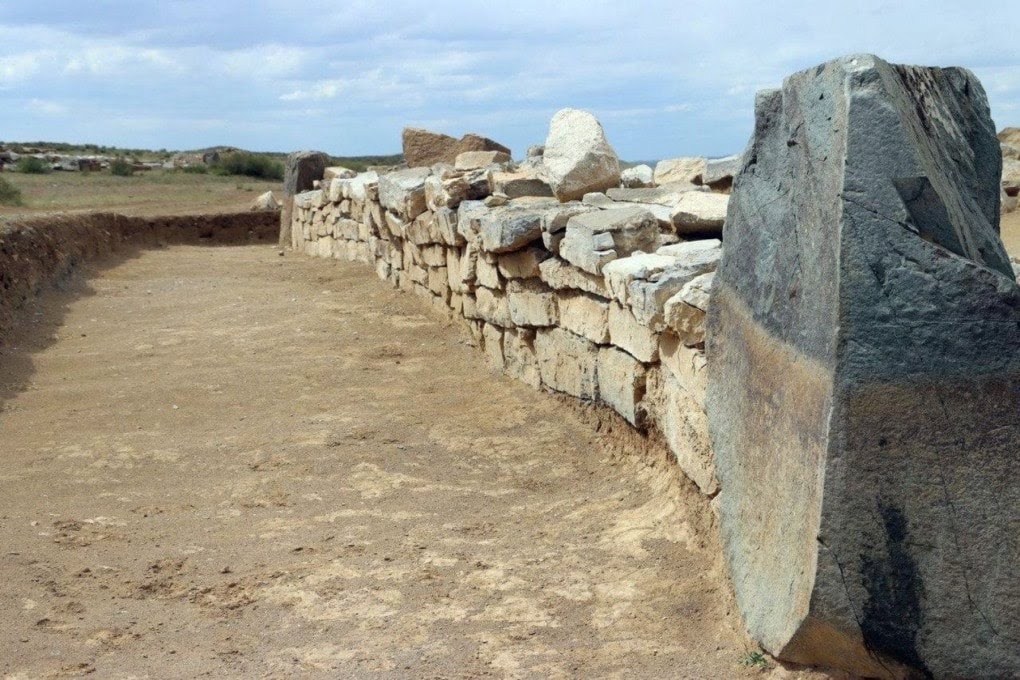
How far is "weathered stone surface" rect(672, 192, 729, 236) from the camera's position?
17.1 ft

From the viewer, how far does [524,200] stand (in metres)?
7.02

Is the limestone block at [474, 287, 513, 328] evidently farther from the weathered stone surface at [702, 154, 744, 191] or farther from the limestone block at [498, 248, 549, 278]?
the weathered stone surface at [702, 154, 744, 191]

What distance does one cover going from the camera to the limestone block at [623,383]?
15.6ft

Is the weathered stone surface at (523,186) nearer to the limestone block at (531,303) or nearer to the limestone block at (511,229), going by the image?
the limestone block at (511,229)

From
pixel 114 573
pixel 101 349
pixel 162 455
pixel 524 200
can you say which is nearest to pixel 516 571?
pixel 114 573

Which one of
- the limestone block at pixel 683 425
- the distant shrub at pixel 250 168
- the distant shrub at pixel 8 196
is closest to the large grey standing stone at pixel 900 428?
the limestone block at pixel 683 425

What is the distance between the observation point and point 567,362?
5.72m

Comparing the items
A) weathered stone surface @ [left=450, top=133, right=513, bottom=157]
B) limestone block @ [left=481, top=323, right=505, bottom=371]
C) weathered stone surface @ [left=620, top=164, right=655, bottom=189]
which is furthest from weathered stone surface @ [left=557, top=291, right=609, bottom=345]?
weathered stone surface @ [left=450, top=133, right=513, bottom=157]

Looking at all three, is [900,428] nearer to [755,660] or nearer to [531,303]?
[755,660]

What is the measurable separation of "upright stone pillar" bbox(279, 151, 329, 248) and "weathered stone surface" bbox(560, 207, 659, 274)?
11.7 m

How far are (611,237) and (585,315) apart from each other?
0.52 metres

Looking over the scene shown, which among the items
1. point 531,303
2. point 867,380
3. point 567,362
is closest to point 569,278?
point 567,362

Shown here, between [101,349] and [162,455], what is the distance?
3.00 meters

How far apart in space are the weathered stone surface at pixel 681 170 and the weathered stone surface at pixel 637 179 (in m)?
0.09
